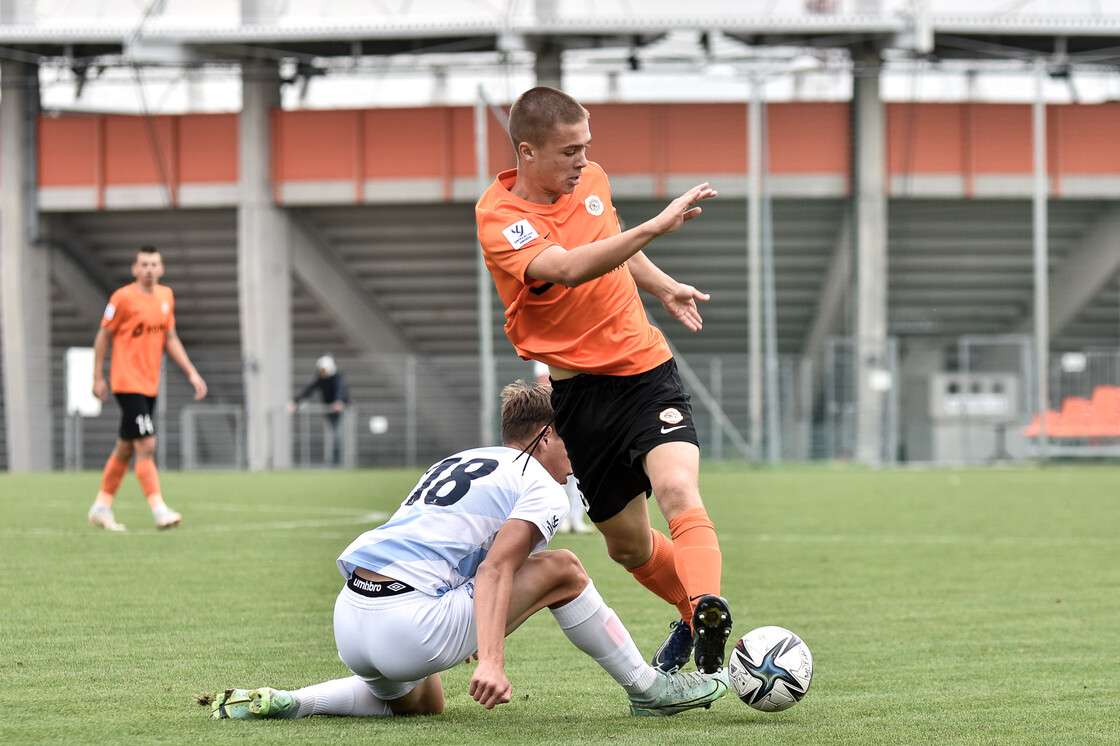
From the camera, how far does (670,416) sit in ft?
14.0

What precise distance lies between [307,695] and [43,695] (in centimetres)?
83

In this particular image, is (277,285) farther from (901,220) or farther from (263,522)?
(263,522)

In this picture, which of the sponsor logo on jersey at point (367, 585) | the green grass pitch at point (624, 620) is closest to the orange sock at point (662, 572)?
the green grass pitch at point (624, 620)

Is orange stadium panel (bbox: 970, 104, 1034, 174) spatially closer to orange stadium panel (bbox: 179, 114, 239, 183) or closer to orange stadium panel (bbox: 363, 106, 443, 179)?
orange stadium panel (bbox: 363, 106, 443, 179)

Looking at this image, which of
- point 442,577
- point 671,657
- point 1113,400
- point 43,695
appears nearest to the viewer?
point 442,577

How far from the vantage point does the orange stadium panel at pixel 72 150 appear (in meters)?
27.3

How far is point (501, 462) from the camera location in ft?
13.0

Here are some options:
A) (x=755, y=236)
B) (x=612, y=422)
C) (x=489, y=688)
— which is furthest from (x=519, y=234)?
(x=755, y=236)

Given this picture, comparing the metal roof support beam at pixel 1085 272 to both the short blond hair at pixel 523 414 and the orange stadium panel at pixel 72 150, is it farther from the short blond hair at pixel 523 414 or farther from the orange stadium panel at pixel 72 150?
the short blond hair at pixel 523 414

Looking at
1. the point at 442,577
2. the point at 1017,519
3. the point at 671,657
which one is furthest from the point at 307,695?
the point at 1017,519

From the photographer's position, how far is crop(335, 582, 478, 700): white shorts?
371cm

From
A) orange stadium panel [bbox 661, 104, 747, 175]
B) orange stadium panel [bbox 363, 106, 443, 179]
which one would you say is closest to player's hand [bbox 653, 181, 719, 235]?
orange stadium panel [bbox 661, 104, 747, 175]

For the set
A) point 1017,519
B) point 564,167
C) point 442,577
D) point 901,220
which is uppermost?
point 901,220

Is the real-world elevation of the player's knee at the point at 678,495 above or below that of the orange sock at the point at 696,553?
above
